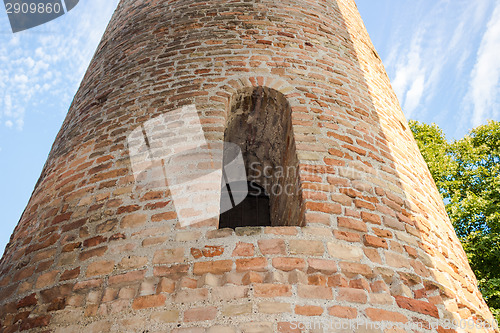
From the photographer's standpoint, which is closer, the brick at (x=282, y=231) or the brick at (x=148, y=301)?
the brick at (x=148, y=301)

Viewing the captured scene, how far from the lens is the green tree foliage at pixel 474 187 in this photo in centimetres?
639

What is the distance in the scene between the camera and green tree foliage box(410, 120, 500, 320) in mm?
6395

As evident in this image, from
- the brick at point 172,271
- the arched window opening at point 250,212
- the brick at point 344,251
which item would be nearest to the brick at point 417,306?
the brick at point 344,251

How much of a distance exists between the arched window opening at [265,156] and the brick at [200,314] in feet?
2.69

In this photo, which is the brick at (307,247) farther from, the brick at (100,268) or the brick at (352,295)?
the brick at (100,268)

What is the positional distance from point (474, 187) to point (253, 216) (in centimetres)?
642

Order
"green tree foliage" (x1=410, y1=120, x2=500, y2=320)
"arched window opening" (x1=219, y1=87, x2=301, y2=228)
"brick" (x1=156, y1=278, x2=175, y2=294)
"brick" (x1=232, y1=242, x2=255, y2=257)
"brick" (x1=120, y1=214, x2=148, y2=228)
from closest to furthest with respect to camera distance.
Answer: "brick" (x1=156, y1=278, x2=175, y2=294)
"brick" (x1=232, y1=242, x2=255, y2=257)
"brick" (x1=120, y1=214, x2=148, y2=228)
"arched window opening" (x1=219, y1=87, x2=301, y2=228)
"green tree foliage" (x1=410, y1=120, x2=500, y2=320)

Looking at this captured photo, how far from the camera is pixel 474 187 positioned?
306 inches

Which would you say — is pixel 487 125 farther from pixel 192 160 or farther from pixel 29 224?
pixel 29 224

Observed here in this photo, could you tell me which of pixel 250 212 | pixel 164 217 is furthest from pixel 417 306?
pixel 250 212

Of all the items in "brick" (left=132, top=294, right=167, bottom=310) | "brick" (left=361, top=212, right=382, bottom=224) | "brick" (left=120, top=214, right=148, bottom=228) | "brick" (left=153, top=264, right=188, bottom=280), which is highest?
"brick" (left=361, top=212, right=382, bottom=224)

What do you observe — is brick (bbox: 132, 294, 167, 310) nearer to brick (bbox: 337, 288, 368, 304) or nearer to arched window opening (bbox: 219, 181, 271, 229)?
brick (bbox: 337, 288, 368, 304)

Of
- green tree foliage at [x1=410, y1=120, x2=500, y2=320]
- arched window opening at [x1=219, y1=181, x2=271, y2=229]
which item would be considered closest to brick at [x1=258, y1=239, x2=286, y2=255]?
arched window opening at [x1=219, y1=181, x2=271, y2=229]

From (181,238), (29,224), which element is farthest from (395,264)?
(29,224)
